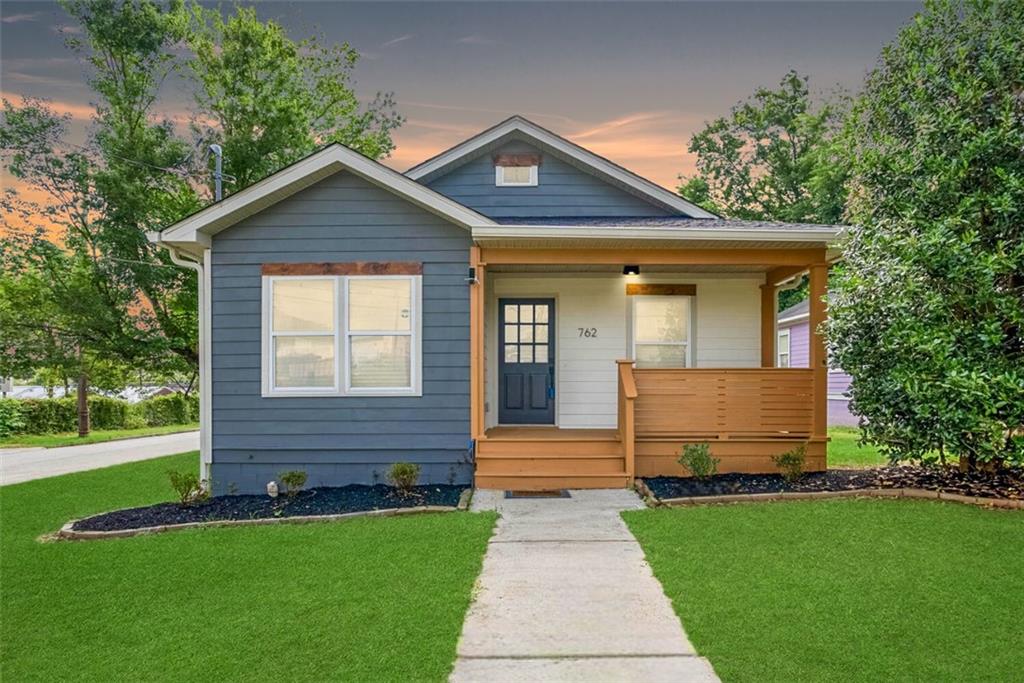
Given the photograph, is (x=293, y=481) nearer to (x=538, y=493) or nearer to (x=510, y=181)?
(x=538, y=493)

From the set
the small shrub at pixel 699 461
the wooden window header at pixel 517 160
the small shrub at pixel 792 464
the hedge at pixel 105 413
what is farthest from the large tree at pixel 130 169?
the small shrub at pixel 792 464

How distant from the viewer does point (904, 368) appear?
674 centimetres

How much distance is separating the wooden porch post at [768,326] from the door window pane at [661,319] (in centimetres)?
116

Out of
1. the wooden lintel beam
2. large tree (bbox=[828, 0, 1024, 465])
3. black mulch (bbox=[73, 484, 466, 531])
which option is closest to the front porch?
the wooden lintel beam

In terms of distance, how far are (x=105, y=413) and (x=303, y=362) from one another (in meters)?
19.4

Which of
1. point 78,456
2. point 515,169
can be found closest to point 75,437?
point 78,456

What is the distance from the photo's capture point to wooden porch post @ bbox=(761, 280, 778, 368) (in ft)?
31.7

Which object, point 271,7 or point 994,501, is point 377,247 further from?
point 271,7

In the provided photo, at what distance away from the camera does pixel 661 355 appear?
9.86 m

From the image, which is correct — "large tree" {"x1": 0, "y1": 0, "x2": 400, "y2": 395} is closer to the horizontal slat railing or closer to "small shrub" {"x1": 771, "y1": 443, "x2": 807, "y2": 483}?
the horizontal slat railing

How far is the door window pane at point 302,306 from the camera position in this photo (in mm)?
8133

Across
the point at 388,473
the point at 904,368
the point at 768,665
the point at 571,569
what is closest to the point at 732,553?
the point at 571,569

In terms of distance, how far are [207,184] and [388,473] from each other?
38.2ft

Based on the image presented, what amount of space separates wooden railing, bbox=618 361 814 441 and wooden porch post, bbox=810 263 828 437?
0.07m
